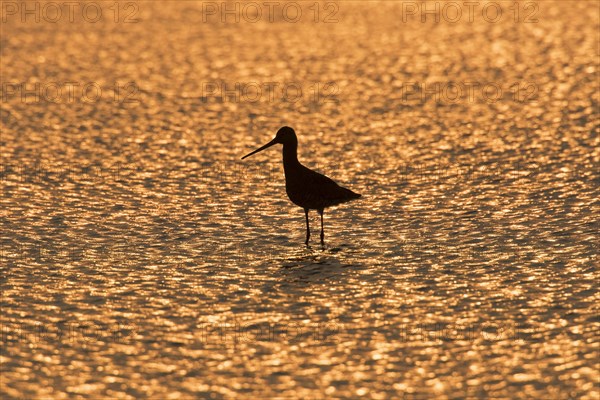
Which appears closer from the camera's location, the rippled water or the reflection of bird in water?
the rippled water

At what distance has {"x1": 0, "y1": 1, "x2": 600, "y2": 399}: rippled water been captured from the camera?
1544 cm

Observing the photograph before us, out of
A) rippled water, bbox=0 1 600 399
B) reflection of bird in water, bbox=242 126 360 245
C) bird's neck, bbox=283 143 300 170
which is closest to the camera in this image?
rippled water, bbox=0 1 600 399

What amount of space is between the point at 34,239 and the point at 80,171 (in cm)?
628

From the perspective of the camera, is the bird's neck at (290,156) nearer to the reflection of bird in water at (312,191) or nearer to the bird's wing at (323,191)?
the reflection of bird in water at (312,191)

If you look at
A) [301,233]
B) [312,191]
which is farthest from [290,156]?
[301,233]

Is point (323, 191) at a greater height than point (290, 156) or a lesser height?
lesser

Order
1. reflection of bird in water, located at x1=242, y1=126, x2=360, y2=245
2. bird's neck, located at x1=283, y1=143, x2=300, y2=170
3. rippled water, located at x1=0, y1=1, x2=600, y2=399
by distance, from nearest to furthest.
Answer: rippled water, located at x1=0, y1=1, x2=600, y2=399 < reflection of bird in water, located at x1=242, y1=126, x2=360, y2=245 < bird's neck, located at x1=283, y1=143, x2=300, y2=170

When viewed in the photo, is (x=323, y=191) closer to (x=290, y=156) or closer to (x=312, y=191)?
(x=312, y=191)

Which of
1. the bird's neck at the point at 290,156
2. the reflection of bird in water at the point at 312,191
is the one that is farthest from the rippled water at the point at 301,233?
the bird's neck at the point at 290,156

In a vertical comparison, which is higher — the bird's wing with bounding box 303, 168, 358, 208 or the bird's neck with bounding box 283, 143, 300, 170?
the bird's neck with bounding box 283, 143, 300, 170

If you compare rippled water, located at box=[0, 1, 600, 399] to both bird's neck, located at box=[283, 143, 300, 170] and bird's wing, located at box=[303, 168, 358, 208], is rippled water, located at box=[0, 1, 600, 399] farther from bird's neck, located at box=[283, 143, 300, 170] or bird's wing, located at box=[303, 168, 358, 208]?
bird's neck, located at box=[283, 143, 300, 170]

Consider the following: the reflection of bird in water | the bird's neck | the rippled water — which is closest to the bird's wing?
the reflection of bird in water

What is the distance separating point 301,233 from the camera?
22.6 meters

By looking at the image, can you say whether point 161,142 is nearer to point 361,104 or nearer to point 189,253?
point 361,104
